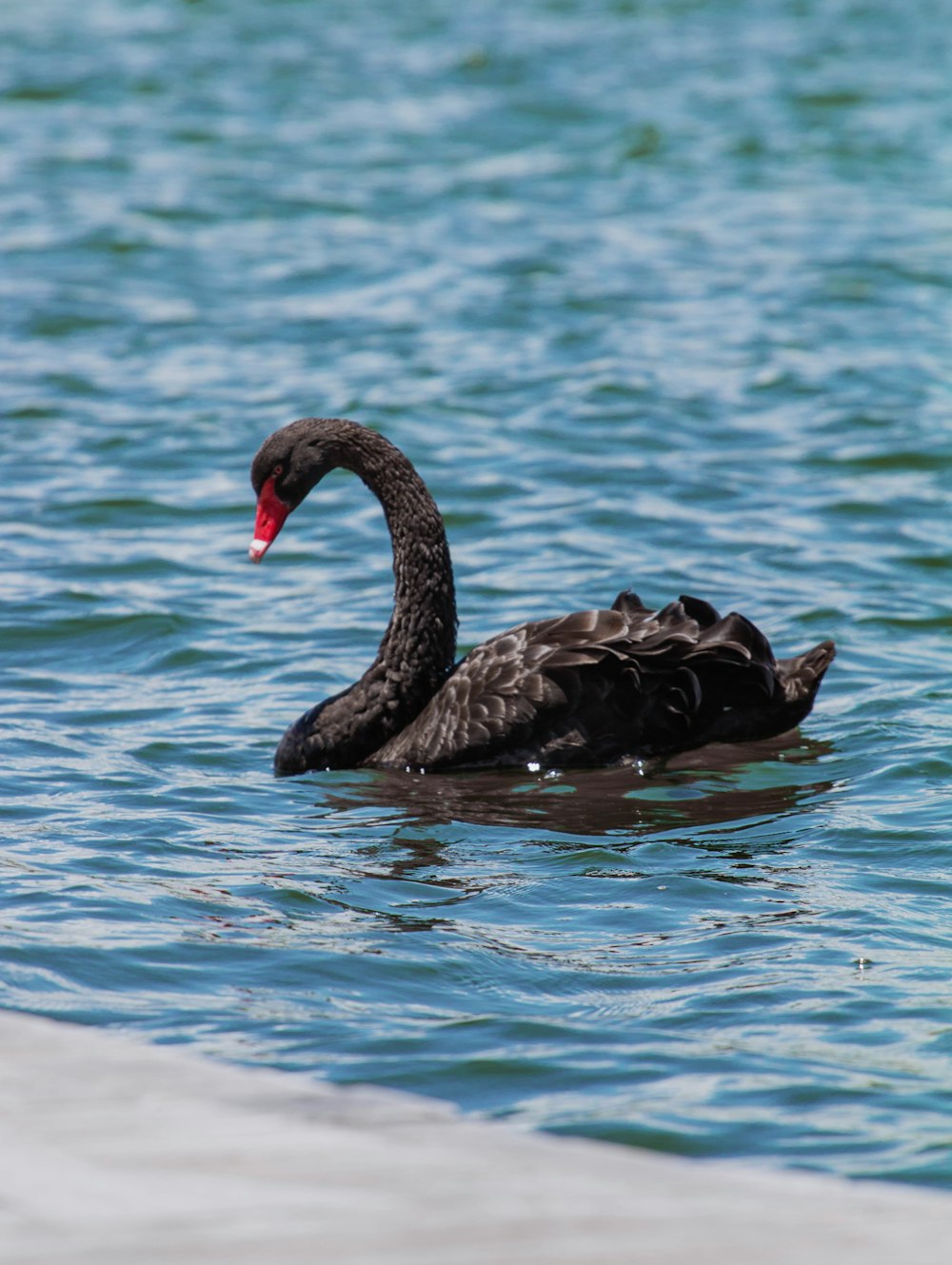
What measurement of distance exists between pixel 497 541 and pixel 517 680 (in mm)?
3070

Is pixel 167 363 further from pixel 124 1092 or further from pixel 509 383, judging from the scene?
pixel 124 1092

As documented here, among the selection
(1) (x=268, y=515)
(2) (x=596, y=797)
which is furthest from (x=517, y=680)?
(1) (x=268, y=515)

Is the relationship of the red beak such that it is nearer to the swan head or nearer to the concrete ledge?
the swan head

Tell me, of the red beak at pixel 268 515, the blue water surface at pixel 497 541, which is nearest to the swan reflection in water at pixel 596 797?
the blue water surface at pixel 497 541

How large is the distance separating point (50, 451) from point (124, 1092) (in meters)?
8.13

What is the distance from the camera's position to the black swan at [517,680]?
6973 millimetres

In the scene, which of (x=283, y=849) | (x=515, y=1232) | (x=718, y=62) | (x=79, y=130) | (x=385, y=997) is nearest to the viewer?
(x=515, y=1232)

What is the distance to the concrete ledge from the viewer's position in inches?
120

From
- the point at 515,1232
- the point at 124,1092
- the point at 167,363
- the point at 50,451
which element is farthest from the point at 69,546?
the point at 515,1232

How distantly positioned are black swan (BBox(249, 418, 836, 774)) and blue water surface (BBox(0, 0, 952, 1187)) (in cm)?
13

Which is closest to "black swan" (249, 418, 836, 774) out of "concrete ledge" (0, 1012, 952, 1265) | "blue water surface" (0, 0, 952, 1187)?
"blue water surface" (0, 0, 952, 1187)

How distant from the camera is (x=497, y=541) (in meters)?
10.0

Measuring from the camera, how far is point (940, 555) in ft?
31.7

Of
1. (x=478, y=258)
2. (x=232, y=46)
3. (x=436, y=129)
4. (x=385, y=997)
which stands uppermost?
(x=232, y=46)
